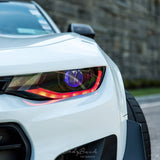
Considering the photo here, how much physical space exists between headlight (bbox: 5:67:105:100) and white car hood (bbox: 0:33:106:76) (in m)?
0.03

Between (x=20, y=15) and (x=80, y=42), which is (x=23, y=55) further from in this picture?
(x=20, y=15)

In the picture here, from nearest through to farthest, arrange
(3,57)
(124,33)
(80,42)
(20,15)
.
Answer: (3,57), (80,42), (20,15), (124,33)

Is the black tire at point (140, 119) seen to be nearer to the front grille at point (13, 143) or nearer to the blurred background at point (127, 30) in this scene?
the front grille at point (13, 143)

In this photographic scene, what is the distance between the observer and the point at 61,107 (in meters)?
1.46

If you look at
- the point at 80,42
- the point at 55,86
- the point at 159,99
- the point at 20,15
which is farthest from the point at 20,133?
the point at 159,99

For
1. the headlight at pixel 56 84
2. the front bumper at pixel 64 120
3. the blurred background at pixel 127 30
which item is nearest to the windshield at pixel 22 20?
the headlight at pixel 56 84

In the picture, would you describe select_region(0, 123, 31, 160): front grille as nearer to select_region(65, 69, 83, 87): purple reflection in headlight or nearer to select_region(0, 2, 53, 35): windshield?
select_region(65, 69, 83, 87): purple reflection in headlight

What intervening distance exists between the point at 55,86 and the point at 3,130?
314 mm

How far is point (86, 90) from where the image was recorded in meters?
1.59

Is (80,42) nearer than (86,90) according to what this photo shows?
No

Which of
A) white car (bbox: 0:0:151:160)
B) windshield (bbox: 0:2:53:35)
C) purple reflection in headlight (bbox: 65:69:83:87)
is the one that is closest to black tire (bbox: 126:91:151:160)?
white car (bbox: 0:0:151:160)

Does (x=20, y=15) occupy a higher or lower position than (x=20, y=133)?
higher

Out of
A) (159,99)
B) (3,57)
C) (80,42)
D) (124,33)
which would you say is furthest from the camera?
(124,33)

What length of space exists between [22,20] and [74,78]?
5.46 ft
